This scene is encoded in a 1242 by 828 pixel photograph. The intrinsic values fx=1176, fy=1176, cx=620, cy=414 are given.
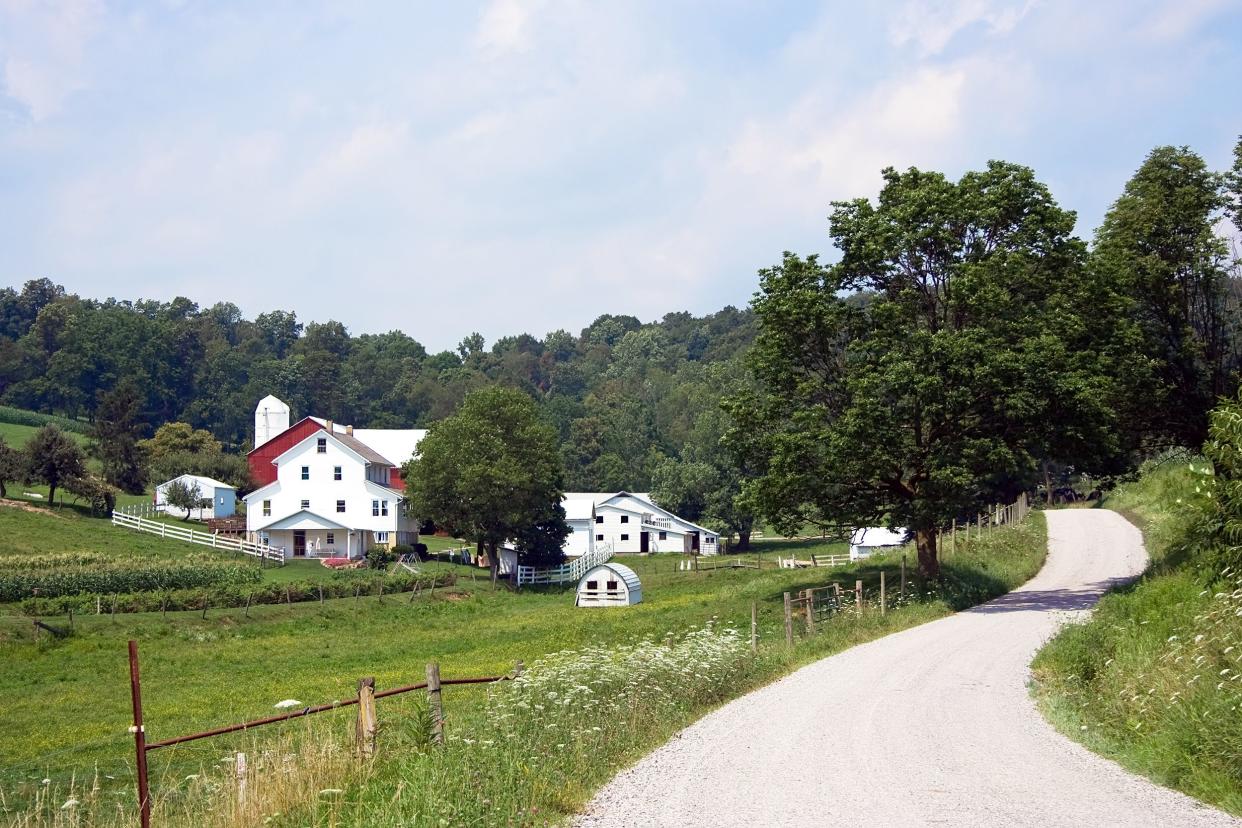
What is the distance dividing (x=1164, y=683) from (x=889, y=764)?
4118mm

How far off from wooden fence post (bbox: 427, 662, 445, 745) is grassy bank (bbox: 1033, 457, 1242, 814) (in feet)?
24.9

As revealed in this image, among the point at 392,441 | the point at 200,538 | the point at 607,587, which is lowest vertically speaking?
the point at 607,587

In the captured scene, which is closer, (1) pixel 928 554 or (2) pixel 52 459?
(1) pixel 928 554

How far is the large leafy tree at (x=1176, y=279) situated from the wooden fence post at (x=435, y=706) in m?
25.7

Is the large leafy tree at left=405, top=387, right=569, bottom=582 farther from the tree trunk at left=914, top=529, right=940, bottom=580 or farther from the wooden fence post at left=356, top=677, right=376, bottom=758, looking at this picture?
the wooden fence post at left=356, top=677, right=376, bottom=758

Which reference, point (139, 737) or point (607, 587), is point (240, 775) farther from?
point (607, 587)

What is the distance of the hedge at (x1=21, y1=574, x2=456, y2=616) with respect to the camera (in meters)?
44.8

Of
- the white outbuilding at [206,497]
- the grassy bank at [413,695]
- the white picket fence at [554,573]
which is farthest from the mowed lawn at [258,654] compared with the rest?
the white outbuilding at [206,497]

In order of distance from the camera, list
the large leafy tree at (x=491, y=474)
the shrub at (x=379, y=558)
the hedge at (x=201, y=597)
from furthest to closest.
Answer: the shrub at (x=379, y=558)
the large leafy tree at (x=491, y=474)
the hedge at (x=201, y=597)

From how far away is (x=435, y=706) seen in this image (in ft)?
44.6

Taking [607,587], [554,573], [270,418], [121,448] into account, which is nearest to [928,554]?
[607,587]

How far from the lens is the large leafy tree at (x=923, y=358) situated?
104 ft

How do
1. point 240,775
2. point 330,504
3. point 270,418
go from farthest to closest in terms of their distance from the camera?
point 270,418 → point 330,504 → point 240,775

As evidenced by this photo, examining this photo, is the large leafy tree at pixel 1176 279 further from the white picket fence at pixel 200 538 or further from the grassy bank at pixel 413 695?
the white picket fence at pixel 200 538
